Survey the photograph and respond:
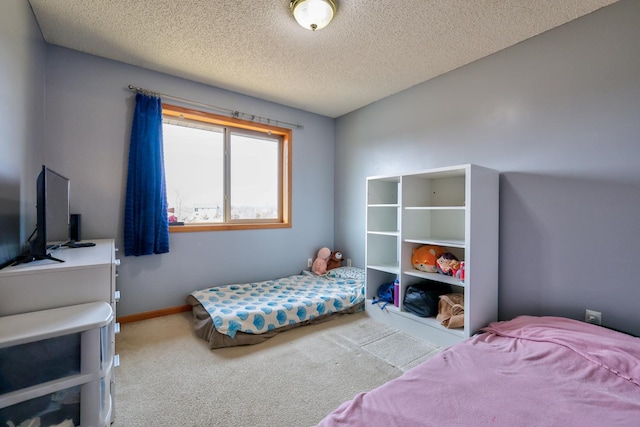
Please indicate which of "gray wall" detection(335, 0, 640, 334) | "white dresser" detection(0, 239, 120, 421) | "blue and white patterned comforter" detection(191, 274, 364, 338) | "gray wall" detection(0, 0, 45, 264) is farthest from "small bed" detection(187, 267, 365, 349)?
"gray wall" detection(335, 0, 640, 334)

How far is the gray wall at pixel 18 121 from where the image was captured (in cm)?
147

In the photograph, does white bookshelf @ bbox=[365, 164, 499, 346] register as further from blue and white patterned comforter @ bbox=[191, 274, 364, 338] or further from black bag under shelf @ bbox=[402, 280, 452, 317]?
blue and white patterned comforter @ bbox=[191, 274, 364, 338]

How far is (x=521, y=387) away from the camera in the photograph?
123 cm

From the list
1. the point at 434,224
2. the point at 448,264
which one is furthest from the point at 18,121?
the point at 434,224

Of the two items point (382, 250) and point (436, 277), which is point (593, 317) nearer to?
point (436, 277)

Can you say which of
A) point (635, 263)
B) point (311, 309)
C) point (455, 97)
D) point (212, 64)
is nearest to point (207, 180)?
point (212, 64)

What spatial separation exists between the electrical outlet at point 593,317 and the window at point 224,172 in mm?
2907

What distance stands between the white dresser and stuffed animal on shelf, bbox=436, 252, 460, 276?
2.27 meters

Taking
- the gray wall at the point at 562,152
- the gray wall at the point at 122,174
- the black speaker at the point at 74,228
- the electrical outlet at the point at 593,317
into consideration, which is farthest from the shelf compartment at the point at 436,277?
the black speaker at the point at 74,228

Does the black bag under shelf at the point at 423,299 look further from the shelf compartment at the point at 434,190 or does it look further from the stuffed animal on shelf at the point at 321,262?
the stuffed animal on shelf at the point at 321,262

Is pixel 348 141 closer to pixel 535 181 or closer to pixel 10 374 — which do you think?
pixel 535 181

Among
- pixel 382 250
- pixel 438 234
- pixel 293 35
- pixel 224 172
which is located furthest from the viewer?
pixel 224 172

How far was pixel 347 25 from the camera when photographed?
2.04 meters

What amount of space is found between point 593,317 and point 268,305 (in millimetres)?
2399
